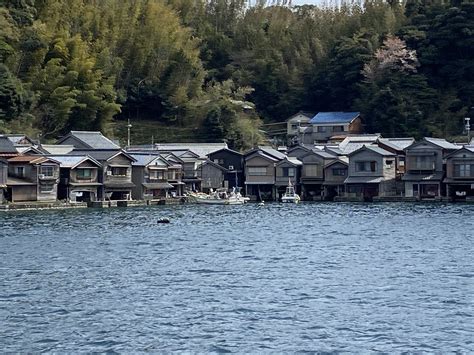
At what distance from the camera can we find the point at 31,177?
4341 cm

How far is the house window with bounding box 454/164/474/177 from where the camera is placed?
47125 millimetres

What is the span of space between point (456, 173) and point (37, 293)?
34.1 metres

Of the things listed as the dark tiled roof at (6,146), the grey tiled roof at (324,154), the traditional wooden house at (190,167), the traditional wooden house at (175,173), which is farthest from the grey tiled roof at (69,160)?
the grey tiled roof at (324,154)

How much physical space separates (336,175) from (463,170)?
8199mm

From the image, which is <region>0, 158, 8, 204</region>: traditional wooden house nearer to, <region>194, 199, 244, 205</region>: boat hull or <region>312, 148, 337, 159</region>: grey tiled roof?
<region>194, 199, 244, 205</region>: boat hull

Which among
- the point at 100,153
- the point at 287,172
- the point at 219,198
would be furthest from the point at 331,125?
the point at 100,153

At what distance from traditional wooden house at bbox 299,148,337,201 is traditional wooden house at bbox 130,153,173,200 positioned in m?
8.72

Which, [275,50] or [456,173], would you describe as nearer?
[456,173]

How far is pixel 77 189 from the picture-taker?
45688 mm

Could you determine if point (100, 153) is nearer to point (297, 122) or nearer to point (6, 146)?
point (6, 146)

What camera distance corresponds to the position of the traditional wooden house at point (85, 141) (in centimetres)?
5009

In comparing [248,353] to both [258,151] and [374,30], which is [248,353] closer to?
[258,151]

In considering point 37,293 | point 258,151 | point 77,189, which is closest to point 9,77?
point 77,189

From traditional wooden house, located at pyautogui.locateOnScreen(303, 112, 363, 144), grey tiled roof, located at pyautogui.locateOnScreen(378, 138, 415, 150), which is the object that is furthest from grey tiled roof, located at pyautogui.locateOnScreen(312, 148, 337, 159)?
traditional wooden house, located at pyautogui.locateOnScreen(303, 112, 363, 144)
